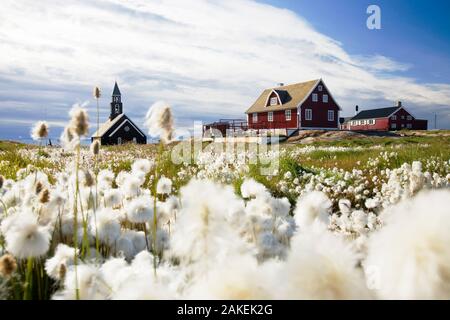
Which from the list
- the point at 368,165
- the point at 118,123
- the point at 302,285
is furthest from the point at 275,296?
the point at 118,123

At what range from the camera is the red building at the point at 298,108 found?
57.3m

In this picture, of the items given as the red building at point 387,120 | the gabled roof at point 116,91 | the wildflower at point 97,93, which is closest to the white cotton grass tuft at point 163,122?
the wildflower at point 97,93

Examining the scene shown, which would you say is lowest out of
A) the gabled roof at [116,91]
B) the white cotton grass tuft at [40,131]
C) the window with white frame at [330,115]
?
the white cotton grass tuft at [40,131]

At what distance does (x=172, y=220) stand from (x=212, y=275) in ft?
8.88

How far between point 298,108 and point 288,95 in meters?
5.48

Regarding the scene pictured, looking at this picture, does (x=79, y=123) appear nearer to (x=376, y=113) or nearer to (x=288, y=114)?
(x=288, y=114)

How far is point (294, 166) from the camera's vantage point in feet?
34.4

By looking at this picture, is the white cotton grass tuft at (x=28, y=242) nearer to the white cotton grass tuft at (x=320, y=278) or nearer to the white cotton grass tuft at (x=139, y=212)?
the white cotton grass tuft at (x=139, y=212)

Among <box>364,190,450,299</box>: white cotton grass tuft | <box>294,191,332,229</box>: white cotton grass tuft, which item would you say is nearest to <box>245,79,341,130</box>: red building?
<box>294,191,332,229</box>: white cotton grass tuft
